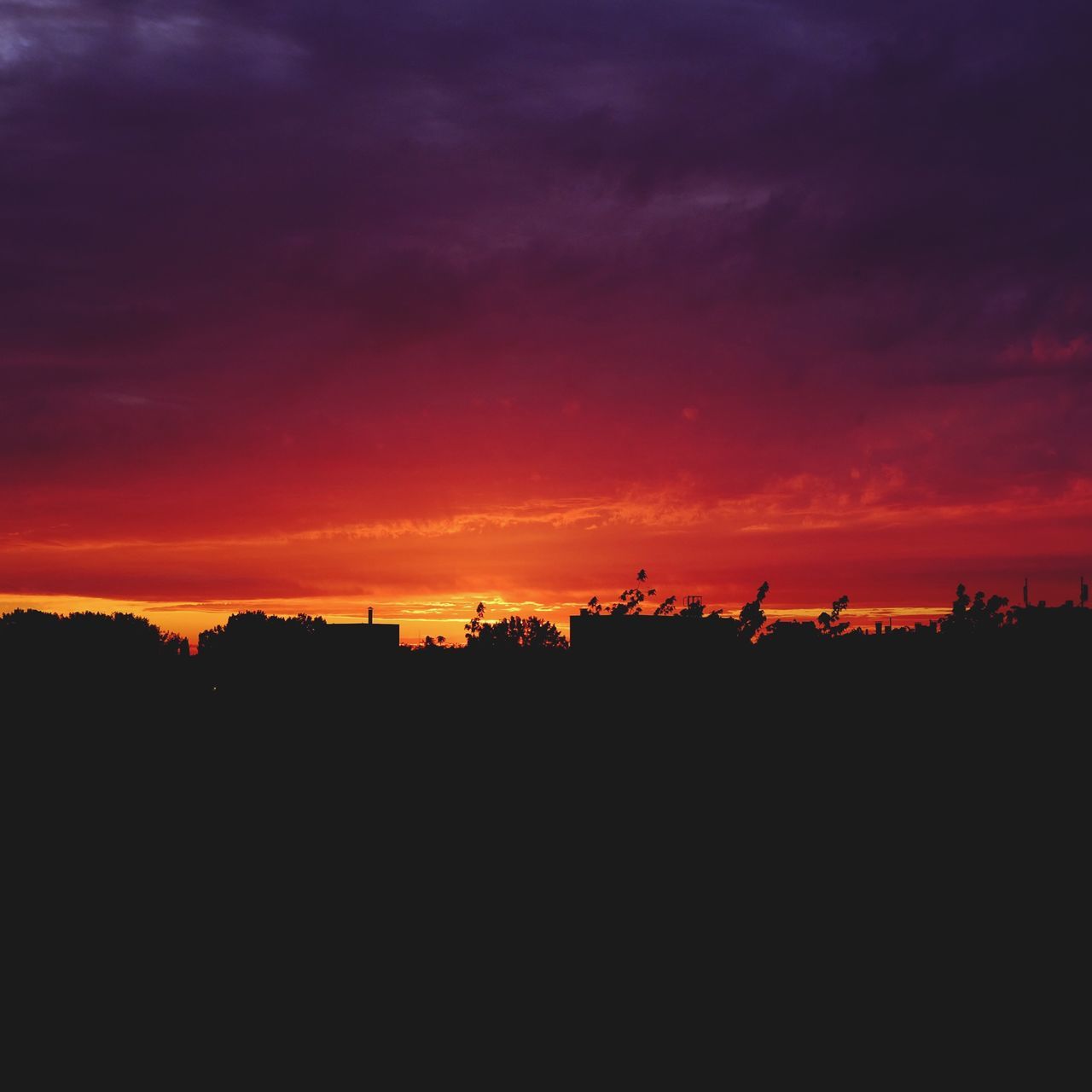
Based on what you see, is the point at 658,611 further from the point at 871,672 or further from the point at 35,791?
the point at 35,791

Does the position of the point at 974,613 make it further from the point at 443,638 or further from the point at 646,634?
the point at 443,638

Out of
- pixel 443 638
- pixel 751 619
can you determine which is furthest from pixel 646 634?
pixel 443 638

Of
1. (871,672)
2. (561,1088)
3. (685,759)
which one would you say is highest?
(871,672)

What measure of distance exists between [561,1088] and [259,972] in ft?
11.8

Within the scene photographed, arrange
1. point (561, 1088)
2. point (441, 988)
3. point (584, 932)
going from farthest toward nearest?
1. point (584, 932)
2. point (441, 988)
3. point (561, 1088)

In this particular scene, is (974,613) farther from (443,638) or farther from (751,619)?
(443,638)

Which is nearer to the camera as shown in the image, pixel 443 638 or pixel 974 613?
pixel 974 613

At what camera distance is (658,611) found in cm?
3456

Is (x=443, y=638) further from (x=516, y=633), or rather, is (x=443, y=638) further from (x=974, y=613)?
(x=974, y=613)

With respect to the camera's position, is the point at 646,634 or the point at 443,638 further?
the point at 443,638

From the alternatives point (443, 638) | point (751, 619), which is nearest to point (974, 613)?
point (751, 619)

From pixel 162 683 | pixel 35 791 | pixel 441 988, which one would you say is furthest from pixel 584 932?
pixel 162 683

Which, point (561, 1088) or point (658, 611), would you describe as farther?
point (658, 611)

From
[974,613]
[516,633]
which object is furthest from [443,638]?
[974,613]
